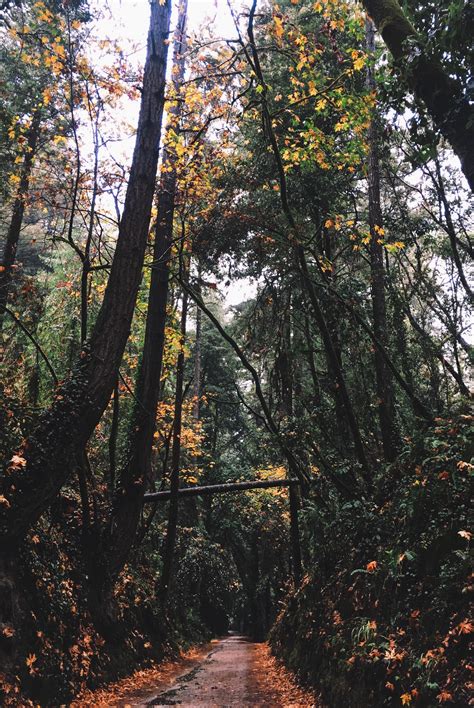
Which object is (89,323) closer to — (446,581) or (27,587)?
(27,587)

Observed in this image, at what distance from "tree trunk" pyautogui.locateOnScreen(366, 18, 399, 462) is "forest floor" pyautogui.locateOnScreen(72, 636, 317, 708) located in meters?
4.30

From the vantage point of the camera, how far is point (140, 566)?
1273cm

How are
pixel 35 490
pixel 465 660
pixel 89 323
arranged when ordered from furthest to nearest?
pixel 89 323
pixel 35 490
pixel 465 660

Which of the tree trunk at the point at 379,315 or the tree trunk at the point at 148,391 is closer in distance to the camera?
the tree trunk at the point at 148,391

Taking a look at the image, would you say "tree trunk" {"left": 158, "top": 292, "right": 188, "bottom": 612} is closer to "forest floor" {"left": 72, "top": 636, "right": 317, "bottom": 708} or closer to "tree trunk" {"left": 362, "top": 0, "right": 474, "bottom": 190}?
"forest floor" {"left": 72, "top": 636, "right": 317, "bottom": 708}

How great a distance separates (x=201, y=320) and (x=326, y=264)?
18619 millimetres

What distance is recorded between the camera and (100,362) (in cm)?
555

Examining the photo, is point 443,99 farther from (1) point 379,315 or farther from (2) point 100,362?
(1) point 379,315

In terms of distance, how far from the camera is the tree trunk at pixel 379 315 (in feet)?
28.9

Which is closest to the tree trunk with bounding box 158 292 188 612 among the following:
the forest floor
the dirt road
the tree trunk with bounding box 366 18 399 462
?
the forest floor

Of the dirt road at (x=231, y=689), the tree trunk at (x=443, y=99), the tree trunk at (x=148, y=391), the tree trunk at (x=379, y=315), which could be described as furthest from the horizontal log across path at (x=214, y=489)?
the tree trunk at (x=443, y=99)

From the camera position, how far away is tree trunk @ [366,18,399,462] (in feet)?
28.9

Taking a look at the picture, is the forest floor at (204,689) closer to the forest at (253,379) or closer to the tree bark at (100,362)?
the forest at (253,379)

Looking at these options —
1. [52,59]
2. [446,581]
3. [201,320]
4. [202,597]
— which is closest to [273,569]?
[202,597]
